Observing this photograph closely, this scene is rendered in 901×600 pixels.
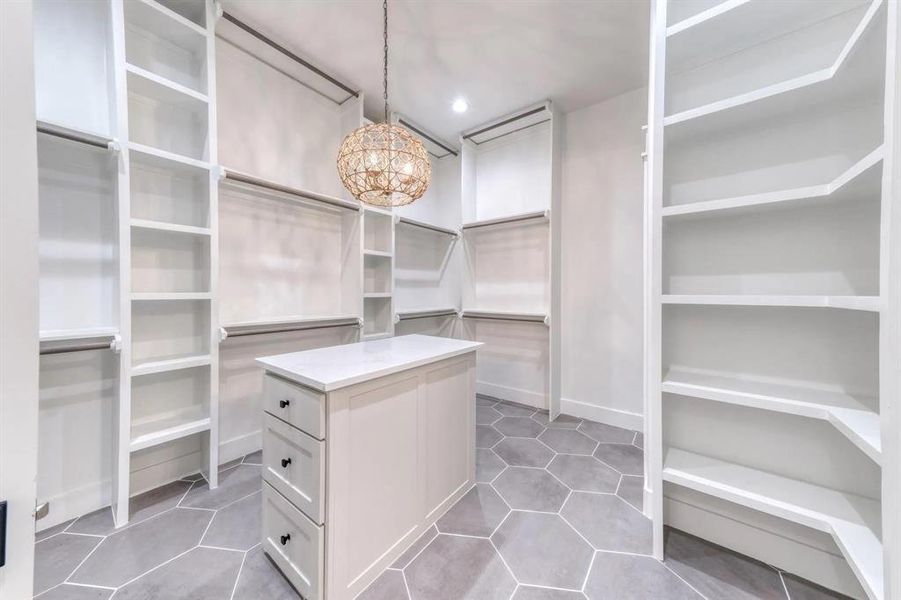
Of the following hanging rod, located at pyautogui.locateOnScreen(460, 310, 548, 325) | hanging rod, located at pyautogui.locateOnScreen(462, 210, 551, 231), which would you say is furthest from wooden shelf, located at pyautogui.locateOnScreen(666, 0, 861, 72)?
hanging rod, located at pyautogui.locateOnScreen(460, 310, 548, 325)

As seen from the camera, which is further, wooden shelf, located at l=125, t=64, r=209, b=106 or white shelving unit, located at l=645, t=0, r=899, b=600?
wooden shelf, located at l=125, t=64, r=209, b=106

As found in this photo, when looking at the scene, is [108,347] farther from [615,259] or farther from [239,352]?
[615,259]

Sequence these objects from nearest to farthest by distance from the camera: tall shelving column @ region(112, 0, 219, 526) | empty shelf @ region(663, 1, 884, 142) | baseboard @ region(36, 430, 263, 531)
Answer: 1. empty shelf @ region(663, 1, 884, 142)
2. baseboard @ region(36, 430, 263, 531)
3. tall shelving column @ region(112, 0, 219, 526)

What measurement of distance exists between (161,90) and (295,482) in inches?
86.6

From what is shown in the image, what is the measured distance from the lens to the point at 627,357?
9.17 feet

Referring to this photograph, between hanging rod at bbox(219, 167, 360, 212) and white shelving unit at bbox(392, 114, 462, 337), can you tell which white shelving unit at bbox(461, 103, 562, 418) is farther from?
hanging rod at bbox(219, 167, 360, 212)

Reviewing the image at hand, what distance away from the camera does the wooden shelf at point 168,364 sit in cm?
169

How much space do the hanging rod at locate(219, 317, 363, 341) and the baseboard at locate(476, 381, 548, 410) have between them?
5.49 ft

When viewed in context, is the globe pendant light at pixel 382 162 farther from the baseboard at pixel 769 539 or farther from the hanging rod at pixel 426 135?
the baseboard at pixel 769 539

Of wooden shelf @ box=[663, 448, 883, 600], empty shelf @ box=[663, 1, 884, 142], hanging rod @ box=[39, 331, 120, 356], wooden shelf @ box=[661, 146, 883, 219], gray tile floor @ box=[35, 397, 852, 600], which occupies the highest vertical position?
empty shelf @ box=[663, 1, 884, 142]

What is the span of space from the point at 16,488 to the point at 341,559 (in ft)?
3.69

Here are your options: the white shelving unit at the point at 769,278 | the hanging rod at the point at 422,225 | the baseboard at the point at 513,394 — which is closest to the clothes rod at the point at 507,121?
the hanging rod at the point at 422,225

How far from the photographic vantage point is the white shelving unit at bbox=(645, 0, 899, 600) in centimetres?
117

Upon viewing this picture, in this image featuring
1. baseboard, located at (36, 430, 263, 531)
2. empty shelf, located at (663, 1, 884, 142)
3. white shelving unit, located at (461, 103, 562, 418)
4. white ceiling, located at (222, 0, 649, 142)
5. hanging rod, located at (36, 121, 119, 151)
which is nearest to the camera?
empty shelf, located at (663, 1, 884, 142)
